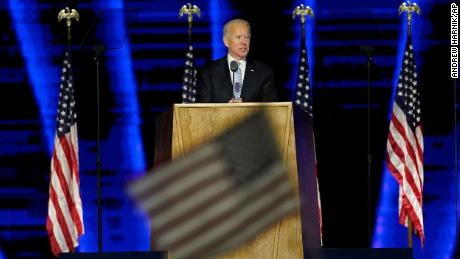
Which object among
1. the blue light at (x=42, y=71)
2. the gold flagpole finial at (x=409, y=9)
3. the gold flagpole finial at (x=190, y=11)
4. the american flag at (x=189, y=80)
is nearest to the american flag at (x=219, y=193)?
the american flag at (x=189, y=80)

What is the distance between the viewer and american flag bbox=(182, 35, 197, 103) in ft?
25.8

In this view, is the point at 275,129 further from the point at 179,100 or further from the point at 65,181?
the point at 179,100

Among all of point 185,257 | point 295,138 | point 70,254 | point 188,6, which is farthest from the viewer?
point 188,6

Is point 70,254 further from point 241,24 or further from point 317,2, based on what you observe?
point 317,2

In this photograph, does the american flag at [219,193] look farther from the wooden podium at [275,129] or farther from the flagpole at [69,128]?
the flagpole at [69,128]

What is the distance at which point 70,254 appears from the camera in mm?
6008

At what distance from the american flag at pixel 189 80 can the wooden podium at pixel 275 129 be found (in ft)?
9.74

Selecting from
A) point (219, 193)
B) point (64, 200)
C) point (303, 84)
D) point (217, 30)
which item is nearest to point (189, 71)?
point (217, 30)

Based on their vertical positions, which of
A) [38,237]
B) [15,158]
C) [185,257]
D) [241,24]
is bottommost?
[38,237]

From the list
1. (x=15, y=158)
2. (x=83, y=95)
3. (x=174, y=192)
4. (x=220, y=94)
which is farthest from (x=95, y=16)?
(x=174, y=192)

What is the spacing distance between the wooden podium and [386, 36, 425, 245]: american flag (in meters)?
3.13

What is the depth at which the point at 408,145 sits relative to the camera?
7816 millimetres

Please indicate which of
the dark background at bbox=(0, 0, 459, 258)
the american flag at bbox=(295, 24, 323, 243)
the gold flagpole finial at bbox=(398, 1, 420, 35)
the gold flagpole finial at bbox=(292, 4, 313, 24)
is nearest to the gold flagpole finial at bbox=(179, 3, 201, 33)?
the dark background at bbox=(0, 0, 459, 258)

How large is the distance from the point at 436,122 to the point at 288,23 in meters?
1.55
